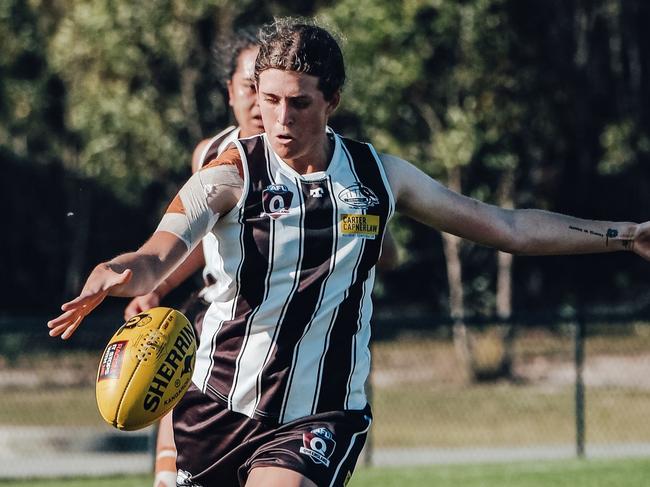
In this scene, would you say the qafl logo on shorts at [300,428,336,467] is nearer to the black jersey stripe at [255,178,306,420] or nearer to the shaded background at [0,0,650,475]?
the black jersey stripe at [255,178,306,420]

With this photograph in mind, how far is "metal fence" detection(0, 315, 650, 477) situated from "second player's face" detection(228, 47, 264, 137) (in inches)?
257

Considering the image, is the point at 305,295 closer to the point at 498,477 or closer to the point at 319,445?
the point at 319,445

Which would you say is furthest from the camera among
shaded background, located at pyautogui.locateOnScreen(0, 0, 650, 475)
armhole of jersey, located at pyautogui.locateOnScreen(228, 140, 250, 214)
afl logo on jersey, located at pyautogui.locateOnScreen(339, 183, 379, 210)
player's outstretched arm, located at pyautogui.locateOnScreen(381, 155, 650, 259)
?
shaded background, located at pyautogui.locateOnScreen(0, 0, 650, 475)

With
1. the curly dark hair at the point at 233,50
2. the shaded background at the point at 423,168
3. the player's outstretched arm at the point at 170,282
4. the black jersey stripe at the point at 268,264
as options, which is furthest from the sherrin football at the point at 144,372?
the shaded background at the point at 423,168

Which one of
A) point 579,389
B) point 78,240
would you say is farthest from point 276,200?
point 78,240

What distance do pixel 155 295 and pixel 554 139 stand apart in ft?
57.6

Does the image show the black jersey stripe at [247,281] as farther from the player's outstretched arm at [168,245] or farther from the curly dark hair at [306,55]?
the curly dark hair at [306,55]

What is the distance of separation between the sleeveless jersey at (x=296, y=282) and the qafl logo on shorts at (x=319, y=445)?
0.30ft

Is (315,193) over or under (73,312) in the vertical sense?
over

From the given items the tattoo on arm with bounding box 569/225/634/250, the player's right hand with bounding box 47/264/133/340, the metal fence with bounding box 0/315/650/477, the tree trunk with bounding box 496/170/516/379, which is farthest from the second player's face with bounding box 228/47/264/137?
the tree trunk with bounding box 496/170/516/379

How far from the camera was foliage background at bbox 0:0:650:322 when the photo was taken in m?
20.9

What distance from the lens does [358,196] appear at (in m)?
4.36

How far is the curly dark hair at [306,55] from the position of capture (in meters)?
4.26

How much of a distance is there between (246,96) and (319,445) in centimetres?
221
